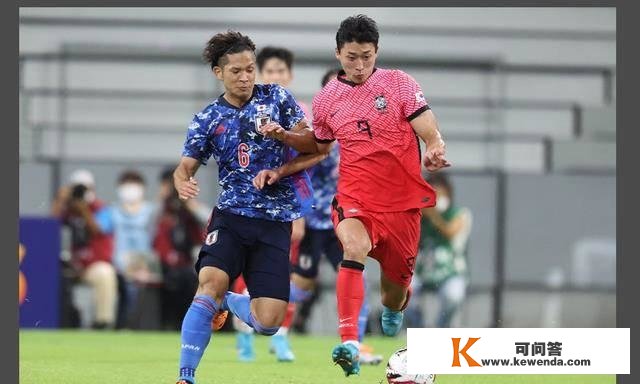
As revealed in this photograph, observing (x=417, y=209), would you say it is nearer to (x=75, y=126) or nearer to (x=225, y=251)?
(x=225, y=251)

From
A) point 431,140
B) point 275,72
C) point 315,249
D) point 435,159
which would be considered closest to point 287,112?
point 431,140

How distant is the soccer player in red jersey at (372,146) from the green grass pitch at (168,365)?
1.43 meters

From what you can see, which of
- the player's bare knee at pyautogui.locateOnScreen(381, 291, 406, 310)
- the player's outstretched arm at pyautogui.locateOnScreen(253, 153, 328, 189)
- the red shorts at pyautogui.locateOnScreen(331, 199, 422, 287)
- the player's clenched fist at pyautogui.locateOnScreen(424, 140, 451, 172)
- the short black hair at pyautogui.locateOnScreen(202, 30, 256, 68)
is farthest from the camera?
the player's bare knee at pyautogui.locateOnScreen(381, 291, 406, 310)

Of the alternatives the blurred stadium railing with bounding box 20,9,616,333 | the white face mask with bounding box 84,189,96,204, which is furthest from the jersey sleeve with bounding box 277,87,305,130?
the blurred stadium railing with bounding box 20,9,616,333

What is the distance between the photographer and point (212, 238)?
10609 millimetres

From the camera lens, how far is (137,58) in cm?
2197

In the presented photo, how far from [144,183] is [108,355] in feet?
19.9

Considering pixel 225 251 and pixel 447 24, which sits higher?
pixel 447 24

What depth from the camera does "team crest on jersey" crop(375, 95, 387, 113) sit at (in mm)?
10938

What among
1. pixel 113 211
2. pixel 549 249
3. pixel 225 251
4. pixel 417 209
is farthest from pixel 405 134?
pixel 549 249

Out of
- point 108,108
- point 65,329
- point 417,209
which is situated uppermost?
point 108,108

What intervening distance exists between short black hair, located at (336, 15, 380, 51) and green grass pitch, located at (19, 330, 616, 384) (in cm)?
264

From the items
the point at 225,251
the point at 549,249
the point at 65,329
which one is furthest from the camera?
the point at 549,249

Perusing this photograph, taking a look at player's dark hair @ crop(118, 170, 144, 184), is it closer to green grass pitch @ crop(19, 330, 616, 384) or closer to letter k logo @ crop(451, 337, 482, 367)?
green grass pitch @ crop(19, 330, 616, 384)
